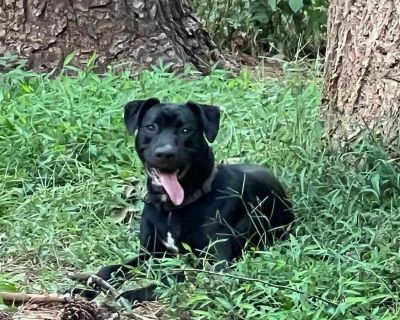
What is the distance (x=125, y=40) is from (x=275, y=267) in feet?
13.2

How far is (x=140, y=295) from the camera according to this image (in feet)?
16.4

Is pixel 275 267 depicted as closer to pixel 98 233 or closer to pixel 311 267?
pixel 311 267

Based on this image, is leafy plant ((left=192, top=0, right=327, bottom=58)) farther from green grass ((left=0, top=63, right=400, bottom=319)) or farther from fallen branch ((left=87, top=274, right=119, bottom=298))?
fallen branch ((left=87, top=274, right=119, bottom=298))

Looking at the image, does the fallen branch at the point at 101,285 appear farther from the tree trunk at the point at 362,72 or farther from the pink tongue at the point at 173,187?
the tree trunk at the point at 362,72

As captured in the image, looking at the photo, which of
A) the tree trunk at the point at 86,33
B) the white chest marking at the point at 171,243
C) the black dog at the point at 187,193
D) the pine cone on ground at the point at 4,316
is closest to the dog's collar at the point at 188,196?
the black dog at the point at 187,193

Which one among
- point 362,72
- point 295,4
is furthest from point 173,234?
point 295,4

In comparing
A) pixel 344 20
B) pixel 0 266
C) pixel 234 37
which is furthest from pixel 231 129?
pixel 234 37

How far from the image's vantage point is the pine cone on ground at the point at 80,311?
15.2ft

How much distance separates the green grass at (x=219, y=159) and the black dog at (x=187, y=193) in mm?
186

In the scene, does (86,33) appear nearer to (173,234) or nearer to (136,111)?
(136,111)

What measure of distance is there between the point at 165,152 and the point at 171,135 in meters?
0.17

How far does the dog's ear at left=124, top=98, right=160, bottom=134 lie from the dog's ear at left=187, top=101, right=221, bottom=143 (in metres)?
0.19

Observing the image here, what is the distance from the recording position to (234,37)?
33.4 ft

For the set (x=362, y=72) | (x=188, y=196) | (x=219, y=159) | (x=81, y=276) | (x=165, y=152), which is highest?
(x=362, y=72)
